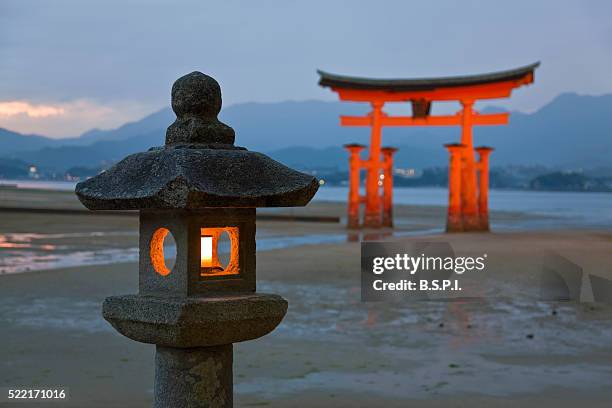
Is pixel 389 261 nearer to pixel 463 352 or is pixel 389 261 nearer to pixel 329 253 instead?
pixel 329 253

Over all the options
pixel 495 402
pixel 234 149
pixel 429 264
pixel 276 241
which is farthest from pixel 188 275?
pixel 276 241

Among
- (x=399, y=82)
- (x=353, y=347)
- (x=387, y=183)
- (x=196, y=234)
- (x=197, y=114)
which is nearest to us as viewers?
(x=196, y=234)

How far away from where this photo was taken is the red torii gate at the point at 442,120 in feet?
85.7

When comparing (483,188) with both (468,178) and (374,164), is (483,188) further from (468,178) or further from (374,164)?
(374,164)

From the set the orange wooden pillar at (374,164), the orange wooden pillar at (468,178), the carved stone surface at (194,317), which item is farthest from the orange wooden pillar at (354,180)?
the carved stone surface at (194,317)

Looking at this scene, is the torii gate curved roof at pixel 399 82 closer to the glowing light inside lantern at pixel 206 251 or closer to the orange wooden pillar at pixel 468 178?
the orange wooden pillar at pixel 468 178

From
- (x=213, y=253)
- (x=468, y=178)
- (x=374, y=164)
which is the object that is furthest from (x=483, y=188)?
(x=213, y=253)

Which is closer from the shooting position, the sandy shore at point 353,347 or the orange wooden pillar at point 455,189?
the sandy shore at point 353,347

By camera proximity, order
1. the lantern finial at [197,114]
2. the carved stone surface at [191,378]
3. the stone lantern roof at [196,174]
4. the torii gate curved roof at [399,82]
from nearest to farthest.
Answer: the stone lantern roof at [196,174] → the carved stone surface at [191,378] → the lantern finial at [197,114] → the torii gate curved roof at [399,82]

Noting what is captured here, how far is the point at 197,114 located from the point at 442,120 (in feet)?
79.3

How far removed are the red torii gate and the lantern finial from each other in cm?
2213

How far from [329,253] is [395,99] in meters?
10.5

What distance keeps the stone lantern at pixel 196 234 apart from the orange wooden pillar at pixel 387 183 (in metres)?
23.6

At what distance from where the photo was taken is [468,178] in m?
26.8
